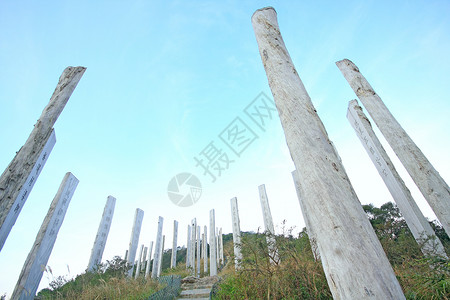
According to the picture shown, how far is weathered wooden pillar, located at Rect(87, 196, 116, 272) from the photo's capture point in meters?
6.81

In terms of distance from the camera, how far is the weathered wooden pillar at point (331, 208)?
3.06 feet

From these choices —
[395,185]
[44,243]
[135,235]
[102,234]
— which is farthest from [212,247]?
[395,185]

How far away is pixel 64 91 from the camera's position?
366cm

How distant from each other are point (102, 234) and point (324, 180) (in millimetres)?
8189

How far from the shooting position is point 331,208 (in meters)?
1.12

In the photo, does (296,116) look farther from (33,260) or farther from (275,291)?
(33,260)

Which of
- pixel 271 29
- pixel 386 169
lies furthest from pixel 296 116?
pixel 386 169

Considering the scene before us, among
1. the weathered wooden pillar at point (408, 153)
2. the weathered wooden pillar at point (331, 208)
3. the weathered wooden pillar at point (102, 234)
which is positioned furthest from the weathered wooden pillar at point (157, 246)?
the weathered wooden pillar at point (331, 208)

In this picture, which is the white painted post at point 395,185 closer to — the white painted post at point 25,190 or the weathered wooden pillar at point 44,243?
the white painted post at point 25,190

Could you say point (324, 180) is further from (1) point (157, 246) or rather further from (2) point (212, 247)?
(1) point (157, 246)

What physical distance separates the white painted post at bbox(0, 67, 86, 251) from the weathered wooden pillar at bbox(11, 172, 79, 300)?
213cm

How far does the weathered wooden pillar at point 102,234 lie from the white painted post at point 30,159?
4.66 metres

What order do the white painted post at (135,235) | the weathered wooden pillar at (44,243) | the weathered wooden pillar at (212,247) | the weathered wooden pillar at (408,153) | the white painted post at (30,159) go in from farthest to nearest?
1. the weathered wooden pillar at (212,247)
2. the white painted post at (135,235)
3. the weathered wooden pillar at (44,243)
4. the weathered wooden pillar at (408,153)
5. the white painted post at (30,159)

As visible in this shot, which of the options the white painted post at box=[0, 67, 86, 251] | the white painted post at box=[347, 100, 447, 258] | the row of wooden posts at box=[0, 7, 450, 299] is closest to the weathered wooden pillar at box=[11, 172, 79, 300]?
the row of wooden posts at box=[0, 7, 450, 299]
